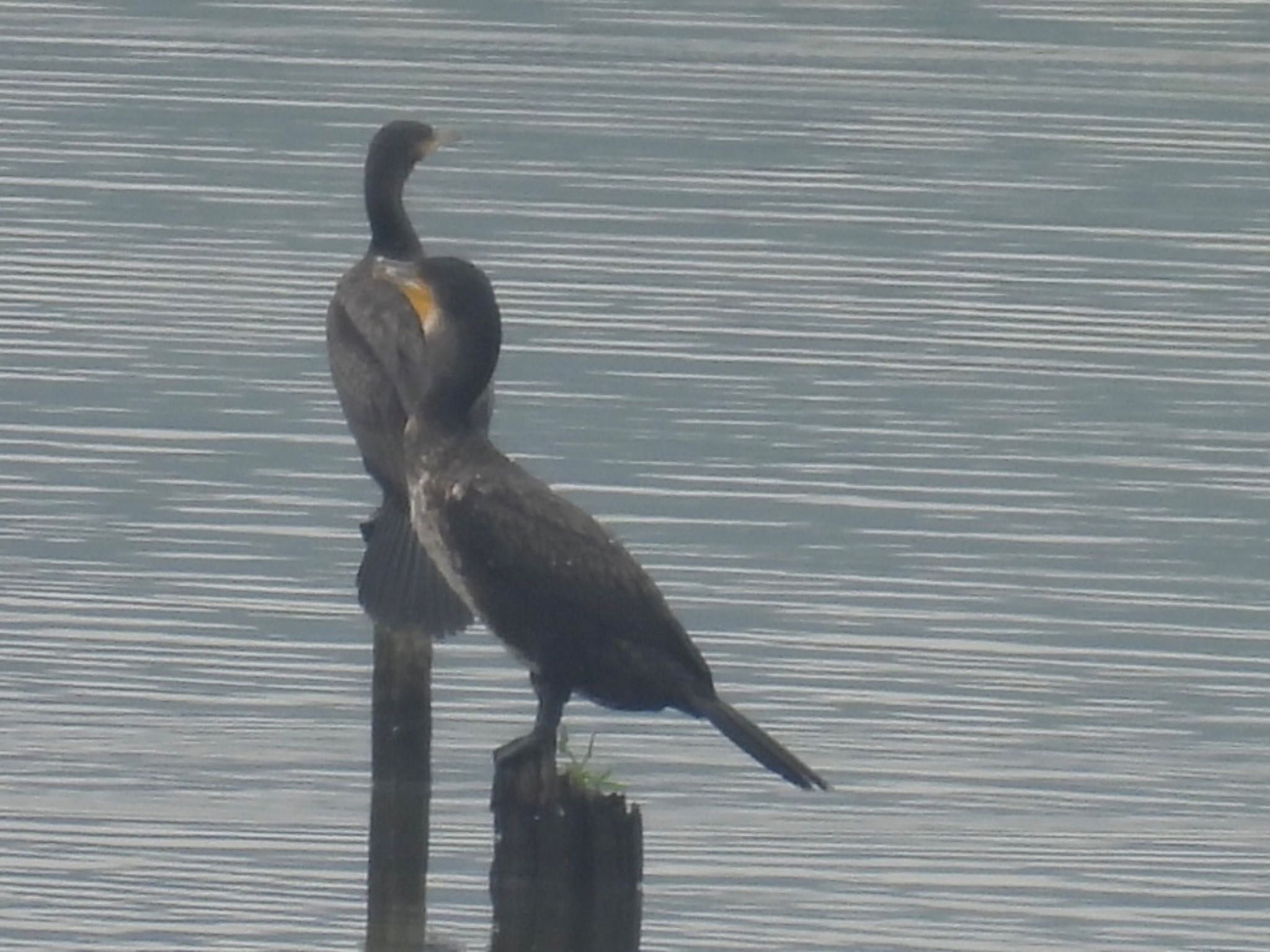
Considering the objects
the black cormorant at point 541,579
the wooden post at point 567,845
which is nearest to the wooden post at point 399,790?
the black cormorant at point 541,579

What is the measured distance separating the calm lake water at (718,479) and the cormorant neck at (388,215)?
1.20m

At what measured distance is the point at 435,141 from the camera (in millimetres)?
11406

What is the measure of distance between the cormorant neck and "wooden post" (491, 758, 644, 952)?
3263 millimetres

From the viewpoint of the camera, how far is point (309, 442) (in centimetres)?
1416

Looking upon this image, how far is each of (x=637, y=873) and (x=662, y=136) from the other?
15.1 m

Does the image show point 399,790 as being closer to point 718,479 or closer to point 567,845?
point 567,845

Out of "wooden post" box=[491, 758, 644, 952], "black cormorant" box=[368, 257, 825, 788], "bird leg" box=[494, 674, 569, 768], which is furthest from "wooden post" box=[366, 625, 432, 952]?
"wooden post" box=[491, 758, 644, 952]

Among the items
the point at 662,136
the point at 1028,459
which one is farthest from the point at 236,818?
the point at 662,136

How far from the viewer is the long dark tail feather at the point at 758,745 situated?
744 cm

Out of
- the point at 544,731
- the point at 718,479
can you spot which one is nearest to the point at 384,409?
the point at 544,731

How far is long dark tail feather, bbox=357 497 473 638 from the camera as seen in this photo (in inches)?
324

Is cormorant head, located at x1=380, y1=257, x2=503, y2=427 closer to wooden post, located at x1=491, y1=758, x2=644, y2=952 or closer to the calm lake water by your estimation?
wooden post, located at x1=491, y1=758, x2=644, y2=952

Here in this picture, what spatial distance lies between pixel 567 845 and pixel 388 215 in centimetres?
361

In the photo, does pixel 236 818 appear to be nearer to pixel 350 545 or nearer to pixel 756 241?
pixel 350 545
